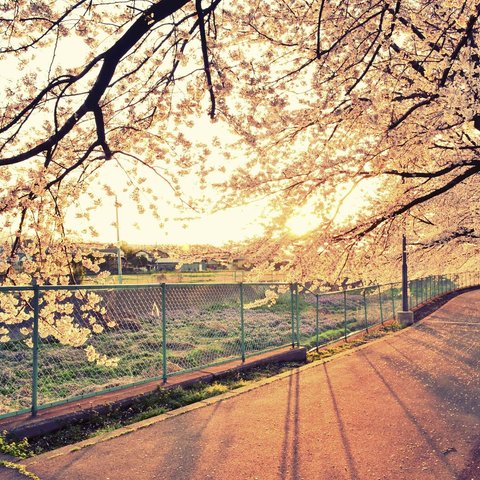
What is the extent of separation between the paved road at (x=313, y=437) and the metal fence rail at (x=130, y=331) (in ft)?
4.85

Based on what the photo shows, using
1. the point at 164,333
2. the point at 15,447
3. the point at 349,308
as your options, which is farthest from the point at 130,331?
the point at 349,308

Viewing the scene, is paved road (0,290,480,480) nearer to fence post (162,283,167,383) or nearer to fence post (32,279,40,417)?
fence post (32,279,40,417)

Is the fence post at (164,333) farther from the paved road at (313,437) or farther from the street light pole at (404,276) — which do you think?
the street light pole at (404,276)

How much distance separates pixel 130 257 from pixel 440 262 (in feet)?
199

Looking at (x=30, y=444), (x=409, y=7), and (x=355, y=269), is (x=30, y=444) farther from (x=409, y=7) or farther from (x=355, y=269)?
(x=409, y=7)

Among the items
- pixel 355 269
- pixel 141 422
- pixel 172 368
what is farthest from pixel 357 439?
pixel 172 368

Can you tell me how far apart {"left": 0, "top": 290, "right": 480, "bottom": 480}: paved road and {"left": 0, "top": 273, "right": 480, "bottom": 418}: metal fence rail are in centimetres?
148

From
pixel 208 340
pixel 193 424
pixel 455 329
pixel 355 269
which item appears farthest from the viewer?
pixel 455 329

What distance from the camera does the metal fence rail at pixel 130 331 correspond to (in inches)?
257

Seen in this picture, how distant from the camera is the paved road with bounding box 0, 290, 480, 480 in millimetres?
4344

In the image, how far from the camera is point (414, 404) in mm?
6590

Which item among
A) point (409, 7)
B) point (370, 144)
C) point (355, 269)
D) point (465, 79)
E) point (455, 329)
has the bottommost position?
point (455, 329)

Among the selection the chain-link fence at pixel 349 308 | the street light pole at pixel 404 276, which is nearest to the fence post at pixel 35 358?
the chain-link fence at pixel 349 308

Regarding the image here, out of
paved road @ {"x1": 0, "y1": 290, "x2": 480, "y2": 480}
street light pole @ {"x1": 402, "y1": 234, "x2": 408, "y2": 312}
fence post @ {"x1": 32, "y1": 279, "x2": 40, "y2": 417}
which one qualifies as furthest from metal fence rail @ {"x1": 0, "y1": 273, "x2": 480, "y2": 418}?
paved road @ {"x1": 0, "y1": 290, "x2": 480, "y2": 480}
